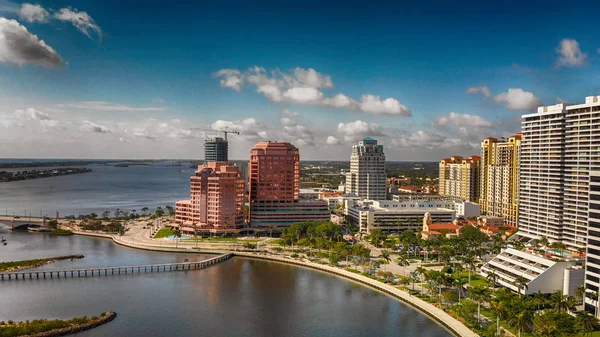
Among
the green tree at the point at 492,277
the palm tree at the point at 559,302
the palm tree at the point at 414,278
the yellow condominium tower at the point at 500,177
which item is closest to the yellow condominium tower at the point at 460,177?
the yellow condominium tower at the point at 500,177

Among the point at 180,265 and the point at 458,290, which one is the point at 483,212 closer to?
the point at 458,290

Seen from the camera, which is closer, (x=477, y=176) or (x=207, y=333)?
(x=207, y=333)

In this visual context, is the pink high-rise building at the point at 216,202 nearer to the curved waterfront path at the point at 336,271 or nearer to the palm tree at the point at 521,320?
the curved waterfront path at the point at 336,271

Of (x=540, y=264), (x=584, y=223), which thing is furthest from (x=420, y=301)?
(x=584, y=223)

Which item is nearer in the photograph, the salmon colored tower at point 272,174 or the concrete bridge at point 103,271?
the concrete bridge at point 103,271

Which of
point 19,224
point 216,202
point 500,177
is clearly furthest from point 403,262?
point 19,224
